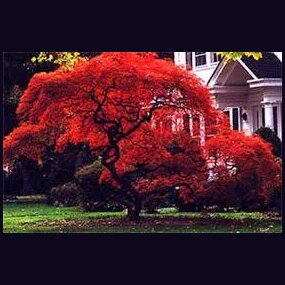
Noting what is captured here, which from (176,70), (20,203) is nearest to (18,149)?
(20,203)

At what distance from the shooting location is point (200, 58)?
964 inches

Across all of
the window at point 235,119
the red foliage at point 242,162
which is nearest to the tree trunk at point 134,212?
the red foliage at point 242,162

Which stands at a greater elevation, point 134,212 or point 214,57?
point 214,57

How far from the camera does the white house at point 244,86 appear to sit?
24453 millimetres

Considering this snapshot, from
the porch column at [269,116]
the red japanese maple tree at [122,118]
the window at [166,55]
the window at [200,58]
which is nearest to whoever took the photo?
the window at [200,58]

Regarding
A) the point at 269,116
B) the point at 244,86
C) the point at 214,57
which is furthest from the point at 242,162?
the point at 214,57

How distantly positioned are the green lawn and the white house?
1.12m

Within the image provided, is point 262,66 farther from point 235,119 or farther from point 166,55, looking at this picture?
point 166,55

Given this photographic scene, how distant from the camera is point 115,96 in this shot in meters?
24.8

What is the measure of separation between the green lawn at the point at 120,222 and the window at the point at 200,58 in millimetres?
1866

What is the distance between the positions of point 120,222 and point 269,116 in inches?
89.2

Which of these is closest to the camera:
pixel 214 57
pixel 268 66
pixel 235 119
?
pixel 268 66

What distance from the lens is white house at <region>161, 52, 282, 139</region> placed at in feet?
80.2

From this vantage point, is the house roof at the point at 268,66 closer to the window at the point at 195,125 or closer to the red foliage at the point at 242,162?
the red foliage at the point at 242,162
